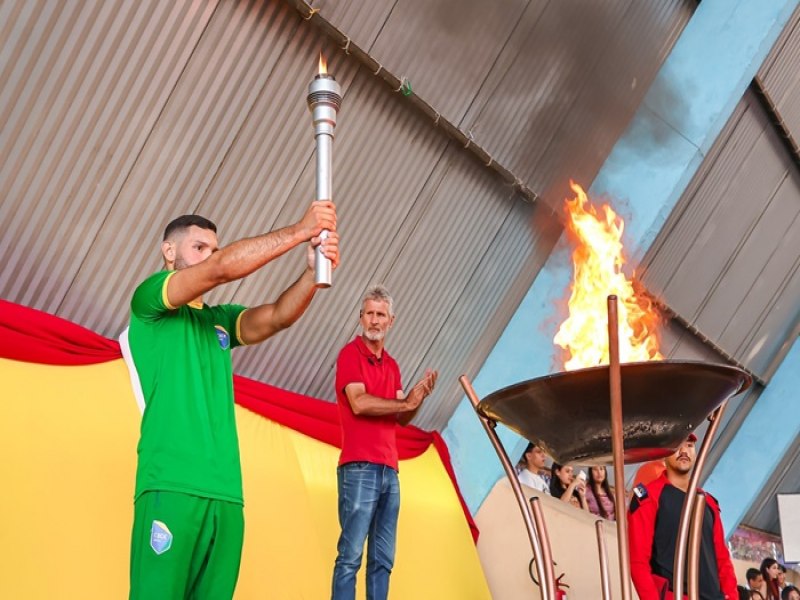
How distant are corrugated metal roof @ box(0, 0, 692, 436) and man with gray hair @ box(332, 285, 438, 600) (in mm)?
1015

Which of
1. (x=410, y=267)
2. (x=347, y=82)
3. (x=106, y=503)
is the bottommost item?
(x=106, y=503)

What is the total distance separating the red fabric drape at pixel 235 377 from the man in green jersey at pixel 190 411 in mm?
1272

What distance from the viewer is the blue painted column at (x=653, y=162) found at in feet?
26.0

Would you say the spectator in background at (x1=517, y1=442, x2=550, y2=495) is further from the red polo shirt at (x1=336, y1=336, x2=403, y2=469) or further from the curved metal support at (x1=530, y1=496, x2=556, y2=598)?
the curved metal support at (x1=530, y1=496, x2=556, y2=598)

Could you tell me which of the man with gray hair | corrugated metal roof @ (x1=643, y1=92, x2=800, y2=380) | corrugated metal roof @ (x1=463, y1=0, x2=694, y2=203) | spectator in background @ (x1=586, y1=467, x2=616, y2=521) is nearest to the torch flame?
corrugated metal roof @ (x1=463, y1=0, x2=694, y2=203)

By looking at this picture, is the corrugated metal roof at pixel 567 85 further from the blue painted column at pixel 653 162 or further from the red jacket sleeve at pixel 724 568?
the red jacket sleeve at pixel 724 568

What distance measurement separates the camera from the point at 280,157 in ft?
18.5

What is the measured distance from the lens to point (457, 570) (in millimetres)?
6848

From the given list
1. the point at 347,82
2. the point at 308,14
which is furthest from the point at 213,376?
the point at 347,82

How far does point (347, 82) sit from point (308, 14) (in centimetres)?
65

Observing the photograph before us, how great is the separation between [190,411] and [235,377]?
259cm

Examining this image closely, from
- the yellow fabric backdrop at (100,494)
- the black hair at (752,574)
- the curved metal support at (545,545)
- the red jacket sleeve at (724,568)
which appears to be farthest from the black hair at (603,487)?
the curved metal support at (545,545)

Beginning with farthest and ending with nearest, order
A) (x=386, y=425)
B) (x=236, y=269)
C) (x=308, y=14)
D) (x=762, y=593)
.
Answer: (x=762, y=593) → (x=308, y=14) → (x=386, y=425) → (x=236, y=269)

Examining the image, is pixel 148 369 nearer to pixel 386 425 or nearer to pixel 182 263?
pixel 182 263
